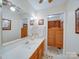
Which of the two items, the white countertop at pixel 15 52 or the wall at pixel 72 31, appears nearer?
the white countertop at pixel 15 52

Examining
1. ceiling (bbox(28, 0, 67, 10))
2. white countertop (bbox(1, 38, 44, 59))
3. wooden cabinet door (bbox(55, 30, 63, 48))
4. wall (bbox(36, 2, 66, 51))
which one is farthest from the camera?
wooden cabinet door (bbox(55, 30, 63, 48))

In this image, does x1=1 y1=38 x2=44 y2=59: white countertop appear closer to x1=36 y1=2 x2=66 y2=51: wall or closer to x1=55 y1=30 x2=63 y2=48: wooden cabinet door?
x1=36 y1=2 x2=66 y2=51: wall

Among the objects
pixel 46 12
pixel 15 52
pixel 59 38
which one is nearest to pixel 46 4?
pixel 46 12

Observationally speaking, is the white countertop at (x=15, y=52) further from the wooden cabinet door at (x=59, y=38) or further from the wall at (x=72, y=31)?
the wooden cabinet door at (x=59, y=38)

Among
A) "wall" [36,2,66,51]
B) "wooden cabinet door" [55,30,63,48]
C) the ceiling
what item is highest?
the ceiling

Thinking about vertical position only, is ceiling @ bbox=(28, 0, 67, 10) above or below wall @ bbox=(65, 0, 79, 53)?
above

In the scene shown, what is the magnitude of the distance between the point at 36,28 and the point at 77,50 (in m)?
2.17

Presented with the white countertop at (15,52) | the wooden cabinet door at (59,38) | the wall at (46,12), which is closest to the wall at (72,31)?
the wall at (46,12)

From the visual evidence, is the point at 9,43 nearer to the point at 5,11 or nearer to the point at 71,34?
the point at 5,11

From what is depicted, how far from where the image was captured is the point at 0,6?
150 centimetres

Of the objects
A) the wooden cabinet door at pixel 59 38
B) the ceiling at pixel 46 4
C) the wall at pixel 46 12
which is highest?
the ceiling at pixel 46 4

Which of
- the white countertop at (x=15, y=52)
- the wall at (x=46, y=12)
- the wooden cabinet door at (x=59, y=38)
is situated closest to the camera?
the white countertop at (x=15, y=52)

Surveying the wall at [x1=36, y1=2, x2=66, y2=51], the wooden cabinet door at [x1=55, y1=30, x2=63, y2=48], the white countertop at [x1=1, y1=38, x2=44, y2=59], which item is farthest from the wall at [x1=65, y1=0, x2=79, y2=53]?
the wooden cabinet door at [x1=55, y1=30, x2=63, y2=48]

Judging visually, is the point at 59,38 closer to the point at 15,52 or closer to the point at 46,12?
the point at 46,12
